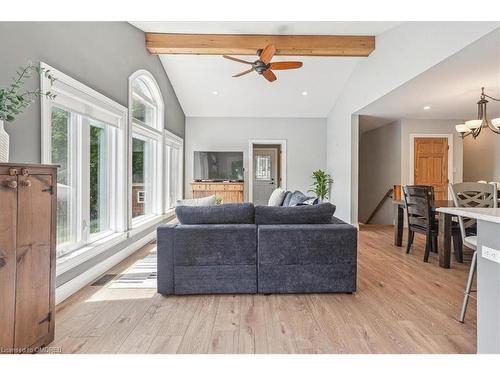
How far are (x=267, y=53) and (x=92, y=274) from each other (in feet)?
11.4

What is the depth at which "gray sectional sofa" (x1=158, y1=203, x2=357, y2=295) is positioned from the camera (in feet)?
8.64

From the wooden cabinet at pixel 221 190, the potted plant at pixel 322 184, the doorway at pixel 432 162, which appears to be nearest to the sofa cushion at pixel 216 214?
the wooden cabinet at pixel 221 190

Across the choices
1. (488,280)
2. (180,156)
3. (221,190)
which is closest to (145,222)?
(221,190)

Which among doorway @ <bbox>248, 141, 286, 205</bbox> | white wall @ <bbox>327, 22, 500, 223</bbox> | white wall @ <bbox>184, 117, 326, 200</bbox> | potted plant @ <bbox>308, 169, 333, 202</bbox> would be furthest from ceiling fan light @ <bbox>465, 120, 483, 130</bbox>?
doorway @ <bbox>248, 141, 286, 205</bbox>

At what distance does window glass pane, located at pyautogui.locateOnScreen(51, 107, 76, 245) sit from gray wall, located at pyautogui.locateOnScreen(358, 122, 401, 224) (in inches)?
251

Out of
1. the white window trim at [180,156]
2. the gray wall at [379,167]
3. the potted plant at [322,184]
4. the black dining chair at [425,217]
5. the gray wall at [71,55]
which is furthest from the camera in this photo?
the potted plant at [322,184]

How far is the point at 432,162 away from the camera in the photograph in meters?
6.55

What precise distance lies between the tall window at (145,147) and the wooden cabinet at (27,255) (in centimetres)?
251

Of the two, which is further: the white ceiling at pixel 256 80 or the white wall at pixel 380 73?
the white ceiling at pixel 256 80

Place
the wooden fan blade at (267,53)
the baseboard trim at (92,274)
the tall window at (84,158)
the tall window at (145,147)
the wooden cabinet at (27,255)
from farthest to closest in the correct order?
1. the tall window at (145,147)
2. the wooden fan blade at (267,53)
3. the tall window at (84,158)
4. the baseboard trim at (92,274)
5. the wooden cabinet at (27,255)

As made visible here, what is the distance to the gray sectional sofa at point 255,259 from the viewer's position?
8.64 feet

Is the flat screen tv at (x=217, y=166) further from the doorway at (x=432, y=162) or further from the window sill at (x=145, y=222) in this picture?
the doorway at (x=432, y=162)

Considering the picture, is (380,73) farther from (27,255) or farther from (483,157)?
(27,255)
